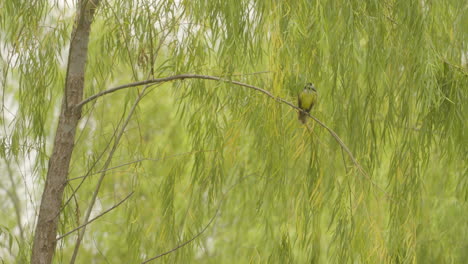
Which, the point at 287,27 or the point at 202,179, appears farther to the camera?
the point at 202,179

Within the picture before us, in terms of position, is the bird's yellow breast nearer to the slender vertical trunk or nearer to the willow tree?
the willow tree

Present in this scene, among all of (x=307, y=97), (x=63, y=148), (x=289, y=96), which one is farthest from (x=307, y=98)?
(x=63, y=148)

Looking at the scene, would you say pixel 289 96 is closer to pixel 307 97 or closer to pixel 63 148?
pixel 307 97

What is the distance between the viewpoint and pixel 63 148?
221 centimetres

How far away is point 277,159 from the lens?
2.25 meters

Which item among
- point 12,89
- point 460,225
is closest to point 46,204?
point 460,225

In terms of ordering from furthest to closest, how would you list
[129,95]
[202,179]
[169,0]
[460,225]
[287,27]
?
[460,225]
[129,95]
[202,179]
[169,0]
[287,27]

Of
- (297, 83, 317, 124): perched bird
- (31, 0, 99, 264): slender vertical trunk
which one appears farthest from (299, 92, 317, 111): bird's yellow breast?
(31, 0, 99, 264): slender vertical trunk

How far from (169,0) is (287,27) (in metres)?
0.37

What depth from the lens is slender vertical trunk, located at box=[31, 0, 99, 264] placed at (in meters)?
2.18

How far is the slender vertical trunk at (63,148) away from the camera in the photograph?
7.16 ft

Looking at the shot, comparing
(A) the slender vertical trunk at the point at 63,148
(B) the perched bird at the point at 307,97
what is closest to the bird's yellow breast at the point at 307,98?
(B) the perched bird at the point at 307,97

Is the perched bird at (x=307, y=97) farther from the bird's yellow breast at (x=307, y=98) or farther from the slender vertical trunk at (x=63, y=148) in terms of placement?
the slender vertical trunk at (x=63, y=148)

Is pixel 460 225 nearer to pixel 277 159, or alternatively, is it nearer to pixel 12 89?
pixel 277 159
